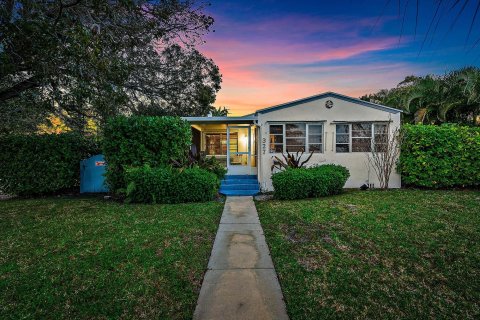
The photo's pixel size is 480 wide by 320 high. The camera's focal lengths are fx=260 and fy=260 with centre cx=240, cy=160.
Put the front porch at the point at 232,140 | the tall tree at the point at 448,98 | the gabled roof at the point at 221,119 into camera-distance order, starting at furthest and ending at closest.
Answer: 1. the tall tree at the point at 448,98
2. the front porch at the point at 232,140
3. the gabled roof at the point at 221,119

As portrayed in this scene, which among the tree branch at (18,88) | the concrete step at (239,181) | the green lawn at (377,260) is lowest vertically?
the green lawn at (377,260)

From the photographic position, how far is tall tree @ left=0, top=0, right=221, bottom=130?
5.42 metres

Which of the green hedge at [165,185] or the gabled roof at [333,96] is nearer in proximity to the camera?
the green hedge at [165,185]

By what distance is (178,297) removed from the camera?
10.5ft

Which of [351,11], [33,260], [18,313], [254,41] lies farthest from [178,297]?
[254,41]

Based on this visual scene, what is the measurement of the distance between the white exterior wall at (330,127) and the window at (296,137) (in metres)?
0.23

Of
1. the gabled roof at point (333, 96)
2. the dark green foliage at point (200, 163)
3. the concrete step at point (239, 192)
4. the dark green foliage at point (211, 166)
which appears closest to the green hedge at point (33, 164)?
the dark green foliage at point (200, 163)

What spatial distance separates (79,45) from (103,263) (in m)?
4.44

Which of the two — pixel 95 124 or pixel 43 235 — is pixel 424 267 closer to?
pixel 43 235

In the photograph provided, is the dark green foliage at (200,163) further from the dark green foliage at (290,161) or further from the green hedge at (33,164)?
the green hedge at (33,164)

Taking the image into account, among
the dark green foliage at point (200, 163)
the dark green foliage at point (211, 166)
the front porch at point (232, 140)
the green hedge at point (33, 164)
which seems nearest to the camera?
the dark green foliage at point (200, 163)

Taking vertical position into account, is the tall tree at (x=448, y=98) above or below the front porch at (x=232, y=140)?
above

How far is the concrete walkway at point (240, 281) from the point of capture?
2.94 metres

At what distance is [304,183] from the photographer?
915 centimetres
